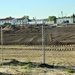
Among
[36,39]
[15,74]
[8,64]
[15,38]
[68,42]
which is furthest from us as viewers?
[15,38]

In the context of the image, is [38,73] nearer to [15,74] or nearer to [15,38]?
[15,74]

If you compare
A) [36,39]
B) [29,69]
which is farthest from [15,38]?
[29,69]

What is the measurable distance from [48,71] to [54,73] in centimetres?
46

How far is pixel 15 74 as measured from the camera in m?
11.5

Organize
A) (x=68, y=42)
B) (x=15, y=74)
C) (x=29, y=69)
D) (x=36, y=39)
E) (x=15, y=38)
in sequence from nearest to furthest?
(x=15, y=74), (x=29, y=69), (x=68, y=42), (x=36, y=39), (x=15, y=38)

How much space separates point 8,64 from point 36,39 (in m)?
19.3

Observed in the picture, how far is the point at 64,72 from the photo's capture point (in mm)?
11773

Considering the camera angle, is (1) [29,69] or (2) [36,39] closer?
(1) [29,69]

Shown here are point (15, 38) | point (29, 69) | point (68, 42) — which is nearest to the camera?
point (29, 69)

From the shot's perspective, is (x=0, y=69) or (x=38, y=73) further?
(x=0, y=69)

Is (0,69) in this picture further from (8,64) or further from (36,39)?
(36,39)

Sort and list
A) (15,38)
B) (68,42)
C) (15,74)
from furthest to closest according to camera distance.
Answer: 1. (15,38)
2. (68,42)
3. (15,74)

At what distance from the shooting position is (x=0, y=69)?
41.8 feet

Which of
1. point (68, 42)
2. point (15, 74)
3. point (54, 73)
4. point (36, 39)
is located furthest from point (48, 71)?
point (36, 39)
